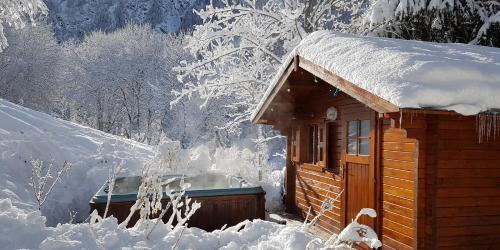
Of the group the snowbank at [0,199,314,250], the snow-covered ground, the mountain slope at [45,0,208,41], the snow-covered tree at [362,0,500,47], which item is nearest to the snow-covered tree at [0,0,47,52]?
the snow-covered ground

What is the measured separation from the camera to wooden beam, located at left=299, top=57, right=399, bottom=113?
15.1 ft

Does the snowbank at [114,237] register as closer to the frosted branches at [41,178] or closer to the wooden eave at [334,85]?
the frosted branches at [41,178]

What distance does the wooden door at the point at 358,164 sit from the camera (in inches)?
250

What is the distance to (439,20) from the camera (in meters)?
11.3

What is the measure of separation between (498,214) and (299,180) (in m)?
4.63

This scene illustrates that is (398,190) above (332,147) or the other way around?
the other way around

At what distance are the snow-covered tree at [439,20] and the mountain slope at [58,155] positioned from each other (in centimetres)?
838

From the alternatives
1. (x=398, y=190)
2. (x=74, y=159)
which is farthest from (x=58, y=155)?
(x=398, y=190)

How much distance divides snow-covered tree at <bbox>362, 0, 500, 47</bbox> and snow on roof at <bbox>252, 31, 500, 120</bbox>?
17.1 ft

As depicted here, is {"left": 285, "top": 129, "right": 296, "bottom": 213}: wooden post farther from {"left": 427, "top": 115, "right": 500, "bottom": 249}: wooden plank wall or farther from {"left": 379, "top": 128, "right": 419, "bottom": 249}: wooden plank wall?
{"left": 427, "top": 115, "right": 500, "bottom": 249}: wooden plank wall

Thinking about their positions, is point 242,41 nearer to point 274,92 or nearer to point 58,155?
point 274,92

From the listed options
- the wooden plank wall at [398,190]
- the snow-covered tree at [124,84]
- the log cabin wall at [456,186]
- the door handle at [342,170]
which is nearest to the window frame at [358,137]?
the door handle at [342,170]

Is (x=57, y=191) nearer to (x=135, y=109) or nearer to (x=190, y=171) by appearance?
(x=190, y=171)

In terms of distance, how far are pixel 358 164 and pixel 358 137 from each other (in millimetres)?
443
